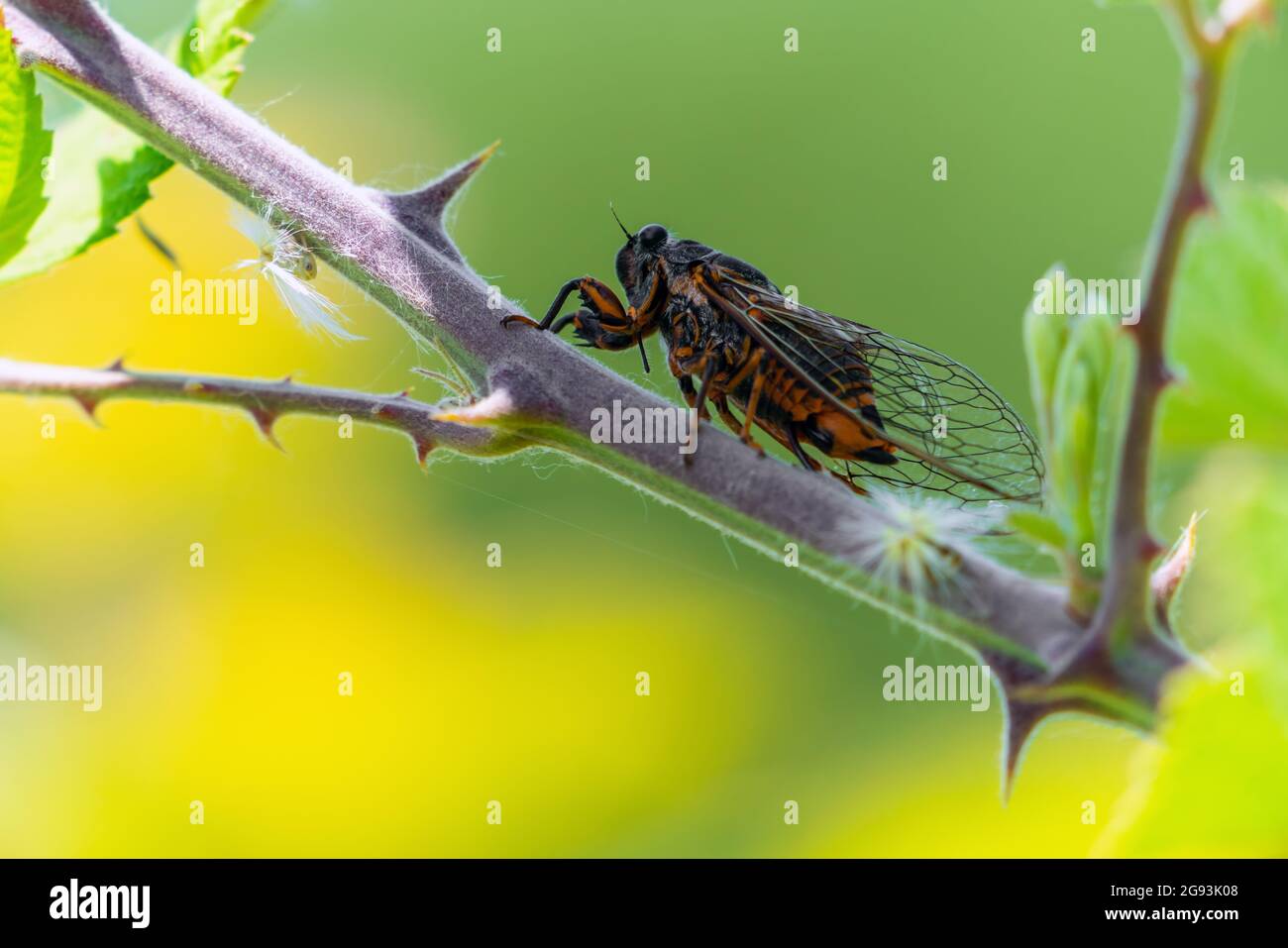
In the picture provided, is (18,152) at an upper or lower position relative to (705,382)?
upper

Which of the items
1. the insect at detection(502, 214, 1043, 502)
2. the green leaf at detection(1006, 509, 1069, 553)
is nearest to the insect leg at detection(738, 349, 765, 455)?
the insect at detection(502, 214, 1043, 502)

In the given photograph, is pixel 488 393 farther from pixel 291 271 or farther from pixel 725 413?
pixel 725 413

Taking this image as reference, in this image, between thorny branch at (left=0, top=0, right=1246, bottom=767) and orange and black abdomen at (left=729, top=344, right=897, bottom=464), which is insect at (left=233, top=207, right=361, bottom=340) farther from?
orange and black abdomen at (left=729, top=344, right=897, bottom=464)

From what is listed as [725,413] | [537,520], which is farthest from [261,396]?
[537,520]

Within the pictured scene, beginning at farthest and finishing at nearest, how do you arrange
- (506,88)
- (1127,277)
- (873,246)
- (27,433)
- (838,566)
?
(506,88) < (873,246) < (27,433) < (838,566) < (1127,277)

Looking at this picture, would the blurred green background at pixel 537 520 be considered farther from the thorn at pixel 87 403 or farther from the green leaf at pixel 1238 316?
the green leaf at pixel 1238 316

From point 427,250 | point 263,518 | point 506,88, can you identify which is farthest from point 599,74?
point 427,250

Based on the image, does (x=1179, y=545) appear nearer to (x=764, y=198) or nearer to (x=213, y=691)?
(x=213, y=691)
